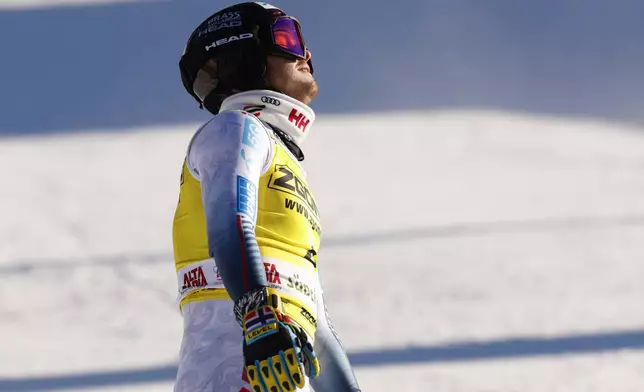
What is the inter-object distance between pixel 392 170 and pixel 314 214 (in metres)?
2.48

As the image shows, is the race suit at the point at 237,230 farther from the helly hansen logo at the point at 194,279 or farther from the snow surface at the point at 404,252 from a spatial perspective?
the snow surface at the point at 404,252

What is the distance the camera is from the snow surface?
149 inches

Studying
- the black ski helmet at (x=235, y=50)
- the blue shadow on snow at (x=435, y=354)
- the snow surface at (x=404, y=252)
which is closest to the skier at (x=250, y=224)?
the black ski helmet at (x=235, y=50)

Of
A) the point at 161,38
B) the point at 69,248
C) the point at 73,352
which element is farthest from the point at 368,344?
the point at 161,38

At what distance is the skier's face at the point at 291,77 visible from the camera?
8.39 feet

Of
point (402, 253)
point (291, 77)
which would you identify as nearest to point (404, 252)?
point (402, 253)

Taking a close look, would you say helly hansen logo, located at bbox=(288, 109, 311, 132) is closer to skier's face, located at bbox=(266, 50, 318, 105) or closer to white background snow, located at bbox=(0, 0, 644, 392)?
skier's face, located at bbox=(266, 50, 318, 105)

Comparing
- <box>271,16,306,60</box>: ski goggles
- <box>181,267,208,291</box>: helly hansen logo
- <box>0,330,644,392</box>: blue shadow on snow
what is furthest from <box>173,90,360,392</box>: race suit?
<box>0,330,644,392</box>: blue shadow on snow

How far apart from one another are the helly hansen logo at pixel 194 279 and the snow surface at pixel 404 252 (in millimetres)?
1318

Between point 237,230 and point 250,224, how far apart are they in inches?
1.5

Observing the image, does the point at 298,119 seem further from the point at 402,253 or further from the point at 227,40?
the point at 402,253


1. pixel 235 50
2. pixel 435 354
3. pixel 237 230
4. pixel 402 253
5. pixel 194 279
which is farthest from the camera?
pixel 402 253

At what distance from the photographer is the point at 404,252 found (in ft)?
14.3

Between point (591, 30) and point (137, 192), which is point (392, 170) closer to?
point (137, 192)
